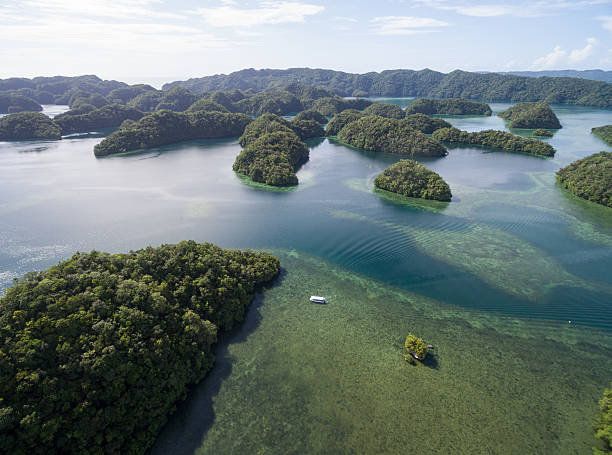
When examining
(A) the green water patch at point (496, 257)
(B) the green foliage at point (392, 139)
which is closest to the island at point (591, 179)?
(A) the green water patch at point (496, 257)

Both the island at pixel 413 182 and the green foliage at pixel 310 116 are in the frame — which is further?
the green foliage at pixel 310 116

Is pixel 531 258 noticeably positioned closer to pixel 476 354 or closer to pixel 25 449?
pixel 476 354

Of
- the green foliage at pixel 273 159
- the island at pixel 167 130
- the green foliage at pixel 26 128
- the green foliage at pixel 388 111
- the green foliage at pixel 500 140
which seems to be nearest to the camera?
the green foliage at pixel 273 159

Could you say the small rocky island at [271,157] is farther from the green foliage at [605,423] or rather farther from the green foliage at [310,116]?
the green foliage at [605,423]

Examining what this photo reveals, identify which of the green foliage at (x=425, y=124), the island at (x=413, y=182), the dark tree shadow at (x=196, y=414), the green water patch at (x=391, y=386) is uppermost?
the green foliage at (x=425, y=124)

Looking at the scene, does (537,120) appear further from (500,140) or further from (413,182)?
(413,182)
